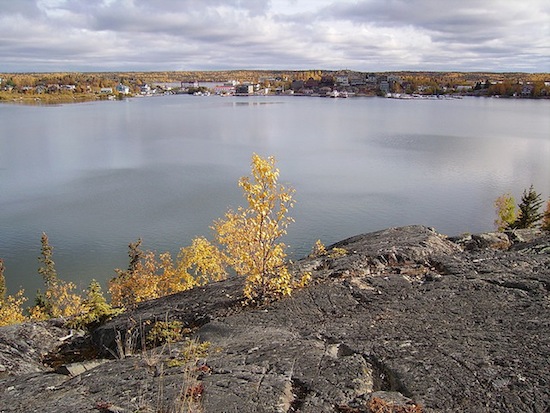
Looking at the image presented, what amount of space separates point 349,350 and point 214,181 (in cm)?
3542

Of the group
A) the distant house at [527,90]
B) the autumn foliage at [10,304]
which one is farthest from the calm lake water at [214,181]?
the distant house at [527,90]

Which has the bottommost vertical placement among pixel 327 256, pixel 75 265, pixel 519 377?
pixel 75 265

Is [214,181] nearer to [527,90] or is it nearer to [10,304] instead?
[10,304]

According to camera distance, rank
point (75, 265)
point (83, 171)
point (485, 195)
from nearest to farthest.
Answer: point (75, 265), point (485, 195), point (83, 171)

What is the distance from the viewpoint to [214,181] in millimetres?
40688

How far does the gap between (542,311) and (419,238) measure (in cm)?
429

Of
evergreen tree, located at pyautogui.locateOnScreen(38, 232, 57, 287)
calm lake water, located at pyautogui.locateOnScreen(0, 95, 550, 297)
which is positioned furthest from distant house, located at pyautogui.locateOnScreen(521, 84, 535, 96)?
evergreen tree, located at pyautogui.locateOnScreen(38, 232, 57, 287)

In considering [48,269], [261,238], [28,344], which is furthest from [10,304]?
[261,238]

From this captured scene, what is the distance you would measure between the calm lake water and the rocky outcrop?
16.2 m

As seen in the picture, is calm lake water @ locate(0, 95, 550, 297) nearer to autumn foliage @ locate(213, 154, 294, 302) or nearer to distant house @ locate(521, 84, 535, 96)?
autumn foliage @ locate(213, 154, 294, 302)

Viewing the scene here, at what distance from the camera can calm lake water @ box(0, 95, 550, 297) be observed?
91.1 ft

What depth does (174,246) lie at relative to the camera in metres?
26.2

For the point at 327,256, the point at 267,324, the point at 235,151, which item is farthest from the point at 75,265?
the point at 235,151

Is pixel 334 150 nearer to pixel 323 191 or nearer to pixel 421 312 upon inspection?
pixel 323 191
